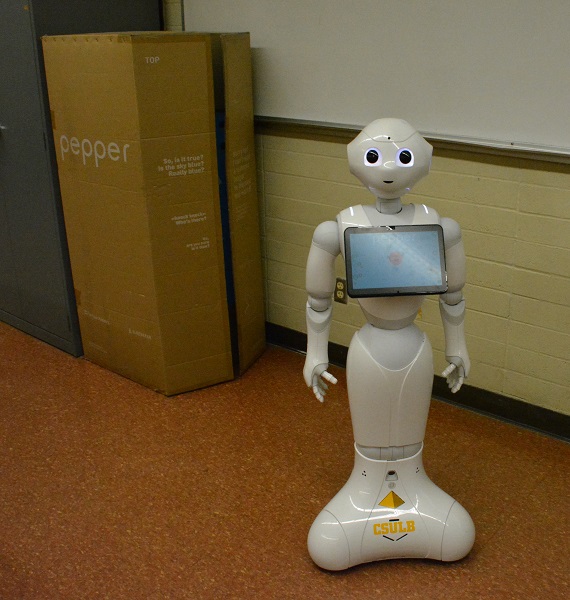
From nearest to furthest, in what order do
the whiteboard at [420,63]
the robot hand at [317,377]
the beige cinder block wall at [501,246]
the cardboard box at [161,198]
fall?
1. the robot hand at [317,377]
2. the whiteboard at [420,63]
3. the beige cinder block wall at [501,246]
4. the cardboard box at [161,198]

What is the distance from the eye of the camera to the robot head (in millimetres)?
1812

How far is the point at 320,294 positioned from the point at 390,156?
1.33 ft

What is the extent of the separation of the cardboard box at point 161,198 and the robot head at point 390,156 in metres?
1.01

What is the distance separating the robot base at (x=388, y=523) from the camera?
204 cm

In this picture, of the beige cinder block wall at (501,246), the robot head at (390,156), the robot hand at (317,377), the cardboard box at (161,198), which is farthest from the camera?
the cardboard box at (161,198)

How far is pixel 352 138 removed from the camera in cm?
277

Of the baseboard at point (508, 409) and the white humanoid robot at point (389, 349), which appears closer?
the white humanoid robot at point (389, 349)

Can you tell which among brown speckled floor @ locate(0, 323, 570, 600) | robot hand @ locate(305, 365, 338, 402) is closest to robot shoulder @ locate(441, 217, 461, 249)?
robot hand @ locate(305, 365, 338, 402)

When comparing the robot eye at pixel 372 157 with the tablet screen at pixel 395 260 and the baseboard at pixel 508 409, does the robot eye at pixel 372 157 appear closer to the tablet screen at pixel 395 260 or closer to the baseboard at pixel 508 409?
the tablet screen at pixel 395 260

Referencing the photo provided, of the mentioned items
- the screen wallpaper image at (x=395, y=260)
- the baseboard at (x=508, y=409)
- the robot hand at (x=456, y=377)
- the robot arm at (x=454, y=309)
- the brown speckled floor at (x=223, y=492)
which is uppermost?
the screen wallpaper image at (x=395, y=260)

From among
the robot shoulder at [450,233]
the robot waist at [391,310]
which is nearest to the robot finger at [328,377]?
the robot waist at [391,310]

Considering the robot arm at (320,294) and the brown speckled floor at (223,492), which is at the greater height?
the robot arm at (320,294)

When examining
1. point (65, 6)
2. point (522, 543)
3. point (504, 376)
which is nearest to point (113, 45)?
point (65, 6)

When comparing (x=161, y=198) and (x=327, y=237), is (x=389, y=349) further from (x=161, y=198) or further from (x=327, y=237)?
(x=161, y=198)
